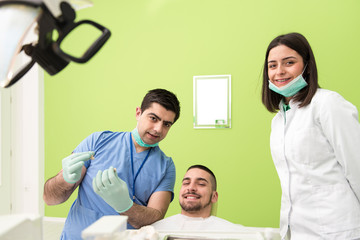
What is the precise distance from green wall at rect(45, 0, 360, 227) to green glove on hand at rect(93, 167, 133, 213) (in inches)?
54.5

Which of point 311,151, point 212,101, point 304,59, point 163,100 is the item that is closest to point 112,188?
point 163,100

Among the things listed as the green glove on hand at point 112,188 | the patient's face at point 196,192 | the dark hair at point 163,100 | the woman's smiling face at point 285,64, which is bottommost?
the patient's face at point 196,192

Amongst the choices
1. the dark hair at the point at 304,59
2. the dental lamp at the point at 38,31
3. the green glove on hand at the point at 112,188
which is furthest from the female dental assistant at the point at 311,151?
the dental lamp at the point at 38,31

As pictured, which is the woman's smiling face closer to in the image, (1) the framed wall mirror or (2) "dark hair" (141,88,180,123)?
(2) "dark hair" (141,88,180,123)

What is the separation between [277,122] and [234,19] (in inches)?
56.7

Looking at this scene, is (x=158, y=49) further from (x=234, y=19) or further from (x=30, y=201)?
(x=30, y=201)

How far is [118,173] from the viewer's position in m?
1.44

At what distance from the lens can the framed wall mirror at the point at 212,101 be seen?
8.30 feet

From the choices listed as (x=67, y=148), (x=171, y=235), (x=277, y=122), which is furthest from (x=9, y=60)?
(x=67, y=148)

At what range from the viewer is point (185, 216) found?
1777mm

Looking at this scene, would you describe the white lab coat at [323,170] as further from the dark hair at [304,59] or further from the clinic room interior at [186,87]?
the clinic room interior at [186,87]

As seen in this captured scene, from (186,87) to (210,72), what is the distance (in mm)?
262

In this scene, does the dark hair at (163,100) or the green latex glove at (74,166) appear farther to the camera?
the dark hair at (163,100)

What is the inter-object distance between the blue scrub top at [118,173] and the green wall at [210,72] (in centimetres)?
106
